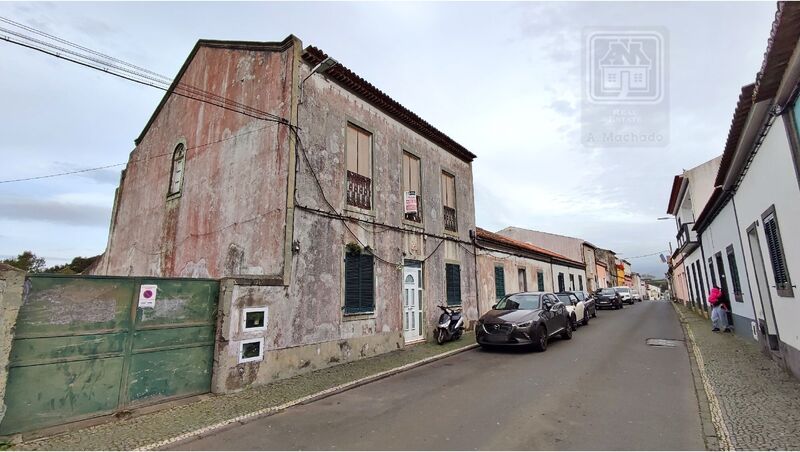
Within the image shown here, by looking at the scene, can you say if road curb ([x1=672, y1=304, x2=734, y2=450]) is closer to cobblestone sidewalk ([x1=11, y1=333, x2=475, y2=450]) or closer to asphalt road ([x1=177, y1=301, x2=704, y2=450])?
asphalt road ([x1=177, y1=301, x2=704, y2=450])

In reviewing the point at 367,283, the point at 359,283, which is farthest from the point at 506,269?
the point at 359,283

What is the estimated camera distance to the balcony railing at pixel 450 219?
13961mm

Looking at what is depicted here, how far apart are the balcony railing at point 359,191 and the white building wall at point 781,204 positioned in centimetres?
809

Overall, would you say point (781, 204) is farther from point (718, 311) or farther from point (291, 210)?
point (718, 311)

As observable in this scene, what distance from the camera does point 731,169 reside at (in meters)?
8.39

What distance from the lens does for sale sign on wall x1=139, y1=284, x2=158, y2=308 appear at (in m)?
5.81

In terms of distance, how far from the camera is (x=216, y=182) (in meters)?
→ 9.98

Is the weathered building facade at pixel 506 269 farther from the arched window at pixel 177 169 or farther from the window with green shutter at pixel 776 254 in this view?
the arched window at pixel 177 169

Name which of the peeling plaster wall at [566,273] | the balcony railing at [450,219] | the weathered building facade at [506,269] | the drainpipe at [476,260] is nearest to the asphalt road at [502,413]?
the balcony railing at [450,219]

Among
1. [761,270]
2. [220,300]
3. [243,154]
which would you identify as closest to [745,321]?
[761,270]

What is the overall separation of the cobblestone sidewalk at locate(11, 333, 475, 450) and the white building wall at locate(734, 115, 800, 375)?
7.22 metres

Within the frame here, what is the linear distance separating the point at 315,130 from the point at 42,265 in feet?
88.9

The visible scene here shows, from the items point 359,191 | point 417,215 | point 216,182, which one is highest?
point 216,182

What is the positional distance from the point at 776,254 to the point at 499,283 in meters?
10.7
